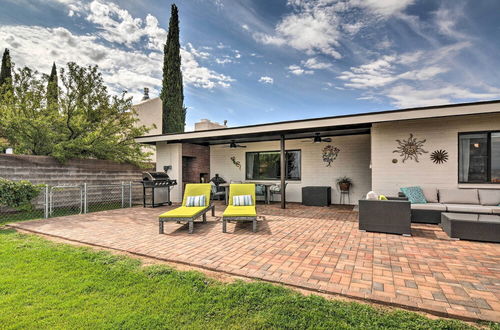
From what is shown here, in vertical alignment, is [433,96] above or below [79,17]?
below

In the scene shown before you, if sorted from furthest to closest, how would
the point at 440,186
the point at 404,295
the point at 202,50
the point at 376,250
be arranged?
the point at 202,50
the point at 440,186
the point at 376,250
the point at 404,295

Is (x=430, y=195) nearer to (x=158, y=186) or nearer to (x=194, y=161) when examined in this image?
(x=158, y=186)

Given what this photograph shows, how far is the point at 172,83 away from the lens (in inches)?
663

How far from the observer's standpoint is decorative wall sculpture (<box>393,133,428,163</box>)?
22.1ft

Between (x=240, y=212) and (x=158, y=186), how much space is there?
501 cm

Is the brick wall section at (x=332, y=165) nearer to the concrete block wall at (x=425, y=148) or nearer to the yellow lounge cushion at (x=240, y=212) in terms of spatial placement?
the concrete block wall at (x=425, y=148)

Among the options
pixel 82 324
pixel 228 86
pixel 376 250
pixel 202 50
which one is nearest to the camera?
pixel 82 324

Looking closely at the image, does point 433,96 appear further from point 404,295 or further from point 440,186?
point 404,295

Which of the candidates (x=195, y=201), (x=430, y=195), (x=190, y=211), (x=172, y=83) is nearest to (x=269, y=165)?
(x=195, y=201)

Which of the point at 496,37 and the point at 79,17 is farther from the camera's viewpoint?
the point at 79,17

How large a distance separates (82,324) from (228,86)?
44.5 ft

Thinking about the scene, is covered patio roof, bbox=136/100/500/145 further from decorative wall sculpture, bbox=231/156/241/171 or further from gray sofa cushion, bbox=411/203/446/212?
decorative wall sculpture, bbox=231/156/241/171

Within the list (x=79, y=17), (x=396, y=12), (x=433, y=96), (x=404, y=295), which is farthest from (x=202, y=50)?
(x=404, y=295)

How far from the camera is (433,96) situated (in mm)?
10008
